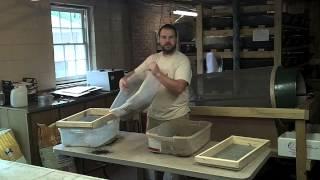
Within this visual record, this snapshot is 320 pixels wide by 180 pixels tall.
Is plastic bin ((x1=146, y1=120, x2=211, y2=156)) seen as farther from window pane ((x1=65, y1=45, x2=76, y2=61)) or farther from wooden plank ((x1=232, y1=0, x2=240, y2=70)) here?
window pane ((x1=65, y1=45, x2=76, y2=61))

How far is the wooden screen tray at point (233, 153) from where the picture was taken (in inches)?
78.4

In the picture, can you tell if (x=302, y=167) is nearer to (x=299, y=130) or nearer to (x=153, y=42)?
(x=299, y=130)

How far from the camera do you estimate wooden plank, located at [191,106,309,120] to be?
3.00 meters

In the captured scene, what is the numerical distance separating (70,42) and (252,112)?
2896mm

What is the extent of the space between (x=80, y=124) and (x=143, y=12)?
439 centimetres

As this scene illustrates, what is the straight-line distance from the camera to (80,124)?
2.40 metres

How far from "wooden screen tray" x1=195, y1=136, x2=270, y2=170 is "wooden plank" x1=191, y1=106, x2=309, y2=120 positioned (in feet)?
2.71

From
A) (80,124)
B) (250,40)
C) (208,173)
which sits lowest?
(208,173)

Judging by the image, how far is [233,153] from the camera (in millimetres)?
2213

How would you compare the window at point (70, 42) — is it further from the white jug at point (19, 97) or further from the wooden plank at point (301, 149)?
the wooden plank at point (301, 149)

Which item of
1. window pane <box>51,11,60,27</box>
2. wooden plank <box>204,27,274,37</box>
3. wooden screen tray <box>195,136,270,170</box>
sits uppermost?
window pane <box>51,11,60,27</box>

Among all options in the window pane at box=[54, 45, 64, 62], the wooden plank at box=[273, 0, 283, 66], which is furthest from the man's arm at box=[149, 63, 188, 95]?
the window pane at box=[54, 45, 64, 62]

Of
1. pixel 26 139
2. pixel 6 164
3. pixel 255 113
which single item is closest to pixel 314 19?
pixel 255 113

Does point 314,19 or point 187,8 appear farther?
point 314,19
